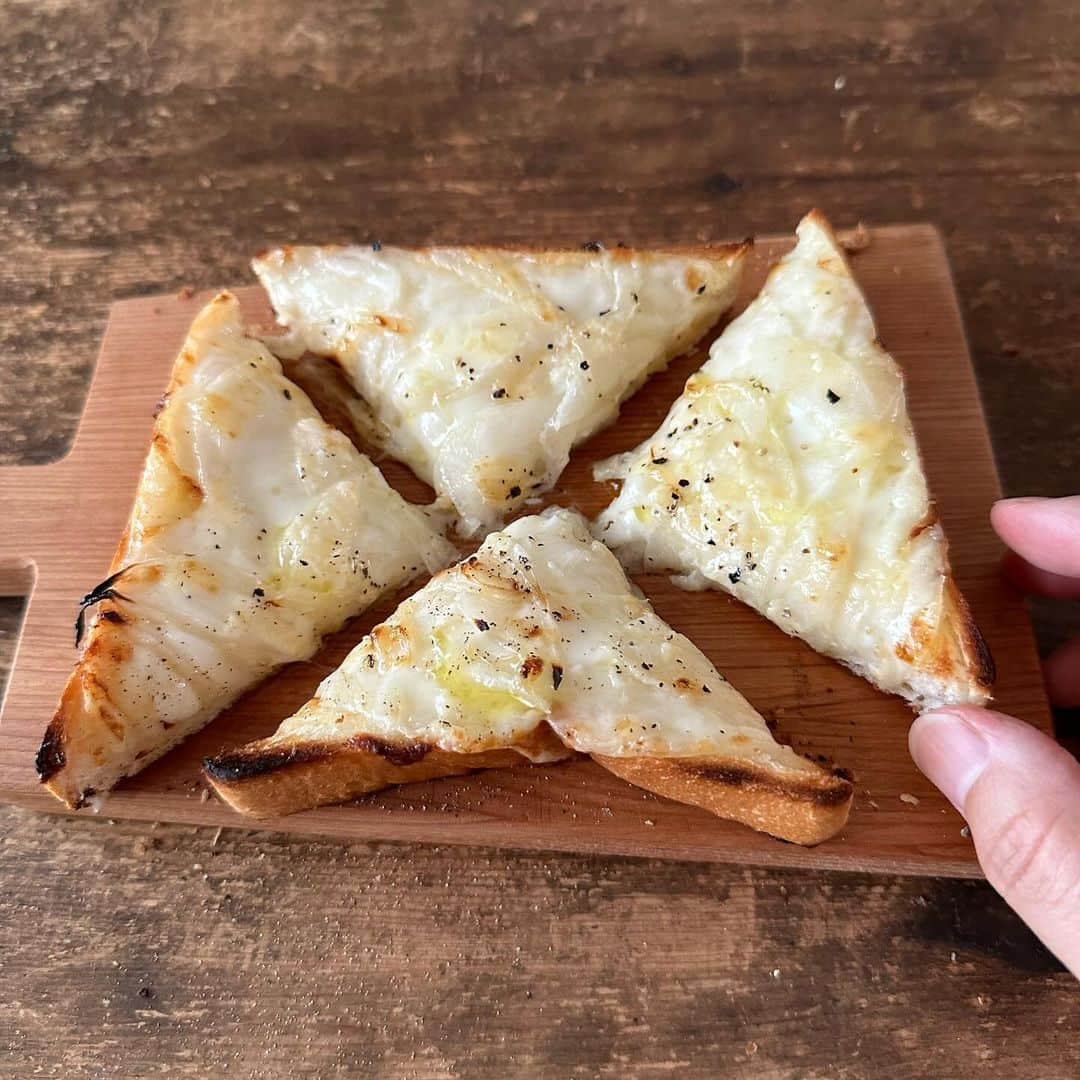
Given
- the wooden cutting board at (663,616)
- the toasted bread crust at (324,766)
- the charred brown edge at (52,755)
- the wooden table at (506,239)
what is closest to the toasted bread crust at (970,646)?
the wooden cutting board at (663,616)

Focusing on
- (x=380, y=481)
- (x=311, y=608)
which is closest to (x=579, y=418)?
(x=380, y=481)

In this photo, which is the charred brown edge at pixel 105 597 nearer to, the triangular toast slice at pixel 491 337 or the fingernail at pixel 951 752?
the triangular toast slice at pixel 491 337

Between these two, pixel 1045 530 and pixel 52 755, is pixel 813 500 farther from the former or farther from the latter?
pixel 52 755

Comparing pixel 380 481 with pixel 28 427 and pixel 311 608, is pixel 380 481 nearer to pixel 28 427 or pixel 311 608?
pixel 311 608

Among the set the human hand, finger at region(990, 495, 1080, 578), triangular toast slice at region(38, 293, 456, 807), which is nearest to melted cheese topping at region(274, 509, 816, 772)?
triangular toast slice at region(38, 293, 456, 807)

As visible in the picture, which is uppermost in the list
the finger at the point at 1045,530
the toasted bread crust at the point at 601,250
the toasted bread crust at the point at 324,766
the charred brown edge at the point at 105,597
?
the toasted bread crust at the point at 601,250

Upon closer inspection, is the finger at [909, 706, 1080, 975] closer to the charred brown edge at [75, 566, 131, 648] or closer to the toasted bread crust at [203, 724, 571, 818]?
the toasted bread crust at [203, 724, 571, 818]
